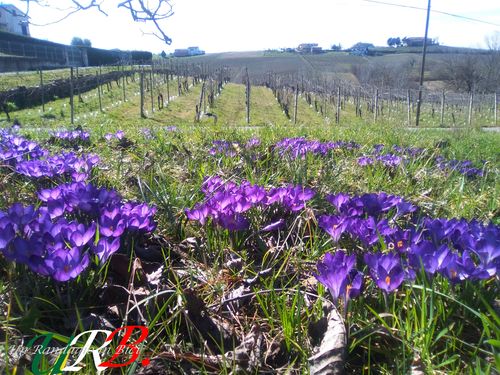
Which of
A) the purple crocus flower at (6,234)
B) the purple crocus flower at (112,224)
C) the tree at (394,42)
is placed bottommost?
the purple crocus flower at (112,224)

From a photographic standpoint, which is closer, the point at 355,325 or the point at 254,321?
the point at 355,325

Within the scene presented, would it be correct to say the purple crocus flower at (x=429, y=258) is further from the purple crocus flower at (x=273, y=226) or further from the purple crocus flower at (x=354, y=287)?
the purple crocus flower at (x=273, y=226)

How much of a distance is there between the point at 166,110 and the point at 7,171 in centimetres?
1923

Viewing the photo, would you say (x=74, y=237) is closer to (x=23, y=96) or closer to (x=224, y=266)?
(x=224, y=266)

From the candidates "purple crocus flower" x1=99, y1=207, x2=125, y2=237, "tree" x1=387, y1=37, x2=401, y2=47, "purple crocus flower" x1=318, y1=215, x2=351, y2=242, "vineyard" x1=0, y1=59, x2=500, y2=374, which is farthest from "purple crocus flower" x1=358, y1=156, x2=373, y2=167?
"tree" x1=387, y1=37, x2=401, y2=47

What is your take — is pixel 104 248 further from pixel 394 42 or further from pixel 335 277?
pixel 394 42

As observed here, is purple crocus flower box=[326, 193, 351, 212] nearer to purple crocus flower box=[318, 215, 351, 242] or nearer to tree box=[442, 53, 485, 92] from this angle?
purple crocus flower box=[318, 215, 351, 242]

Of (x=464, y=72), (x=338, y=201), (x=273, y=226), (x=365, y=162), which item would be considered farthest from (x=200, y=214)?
(x=464, y=72)

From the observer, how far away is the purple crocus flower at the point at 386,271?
1054 mm

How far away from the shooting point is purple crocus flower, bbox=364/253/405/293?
1054 mm

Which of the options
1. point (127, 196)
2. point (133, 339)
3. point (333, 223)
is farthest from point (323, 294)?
point (127, 196)

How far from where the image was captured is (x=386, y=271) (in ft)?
3.54

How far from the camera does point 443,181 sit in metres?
2.66

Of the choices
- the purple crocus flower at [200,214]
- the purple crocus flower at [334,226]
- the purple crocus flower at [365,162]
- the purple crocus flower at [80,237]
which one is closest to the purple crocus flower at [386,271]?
the purple crocus flower at [334,226]
